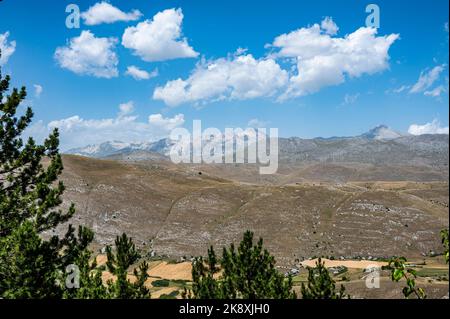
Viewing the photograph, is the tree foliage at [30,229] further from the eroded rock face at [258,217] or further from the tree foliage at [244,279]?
the eroded rock face at [258,217]

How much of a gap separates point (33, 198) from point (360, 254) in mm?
115912

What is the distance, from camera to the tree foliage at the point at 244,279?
1564 inches

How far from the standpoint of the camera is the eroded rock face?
13250 centimetres

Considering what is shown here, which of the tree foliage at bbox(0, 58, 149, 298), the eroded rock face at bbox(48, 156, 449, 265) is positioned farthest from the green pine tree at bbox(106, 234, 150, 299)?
the eroded rock face at bbox(48, 156, 449, 265)

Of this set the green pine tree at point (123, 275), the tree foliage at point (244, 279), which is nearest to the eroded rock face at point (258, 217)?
the tree foliage at point (244, 279)

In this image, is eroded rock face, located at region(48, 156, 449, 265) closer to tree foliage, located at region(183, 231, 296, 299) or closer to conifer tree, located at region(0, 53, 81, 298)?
tree foliage, located at region(183, 231, 296, 299)

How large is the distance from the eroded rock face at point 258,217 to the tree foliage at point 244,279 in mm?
77377

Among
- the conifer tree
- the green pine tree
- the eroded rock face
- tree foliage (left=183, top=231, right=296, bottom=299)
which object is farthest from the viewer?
the eroded rock face

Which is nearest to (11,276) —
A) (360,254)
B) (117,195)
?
(360,254)

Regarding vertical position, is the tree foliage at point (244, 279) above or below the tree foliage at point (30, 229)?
below

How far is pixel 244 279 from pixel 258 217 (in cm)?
10643

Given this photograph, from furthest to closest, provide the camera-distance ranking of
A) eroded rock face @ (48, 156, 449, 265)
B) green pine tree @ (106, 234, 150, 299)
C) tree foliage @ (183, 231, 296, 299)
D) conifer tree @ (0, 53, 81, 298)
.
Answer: eroded rock face @ (48, 156, 449, 265) → tree foliage @ (183, 231, 296, 299) → green pine tree @ (106, 234, 150, 299) → conifer tree @ (0, 53, 81, 298)

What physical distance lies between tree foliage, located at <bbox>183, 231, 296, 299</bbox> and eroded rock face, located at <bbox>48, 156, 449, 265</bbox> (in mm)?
77377
